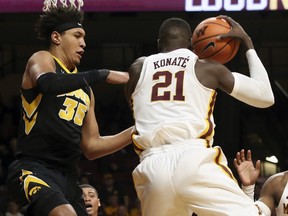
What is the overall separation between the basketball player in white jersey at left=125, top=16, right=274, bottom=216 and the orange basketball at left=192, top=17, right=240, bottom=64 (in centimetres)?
7

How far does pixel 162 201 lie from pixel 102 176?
27.4 feet

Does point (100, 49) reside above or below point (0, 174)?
above

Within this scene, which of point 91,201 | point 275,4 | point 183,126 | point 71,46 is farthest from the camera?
point 275,4

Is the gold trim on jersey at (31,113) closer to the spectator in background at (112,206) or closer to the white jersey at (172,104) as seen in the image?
the white jersey at (172,104)

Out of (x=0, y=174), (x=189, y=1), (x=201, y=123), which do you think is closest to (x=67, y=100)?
(x=201, y=123)

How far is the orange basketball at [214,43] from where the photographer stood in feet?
16.3

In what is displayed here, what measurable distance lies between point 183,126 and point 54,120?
3.26 ft

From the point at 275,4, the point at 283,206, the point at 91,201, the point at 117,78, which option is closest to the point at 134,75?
the point at 117,78

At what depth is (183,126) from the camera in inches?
183

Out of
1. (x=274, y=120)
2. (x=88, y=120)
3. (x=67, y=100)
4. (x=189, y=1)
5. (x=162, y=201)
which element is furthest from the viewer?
(x=274, y=120)

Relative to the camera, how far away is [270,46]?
14016 mm

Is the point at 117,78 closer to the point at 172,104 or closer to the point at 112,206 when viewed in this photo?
the point at 172,104

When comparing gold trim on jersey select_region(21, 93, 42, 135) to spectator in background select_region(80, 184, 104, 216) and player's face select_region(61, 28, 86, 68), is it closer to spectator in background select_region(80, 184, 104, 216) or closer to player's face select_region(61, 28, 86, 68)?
player's face select_region(61, 28, 86, 68)

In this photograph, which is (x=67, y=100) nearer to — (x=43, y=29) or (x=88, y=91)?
(x=88, y=91)
